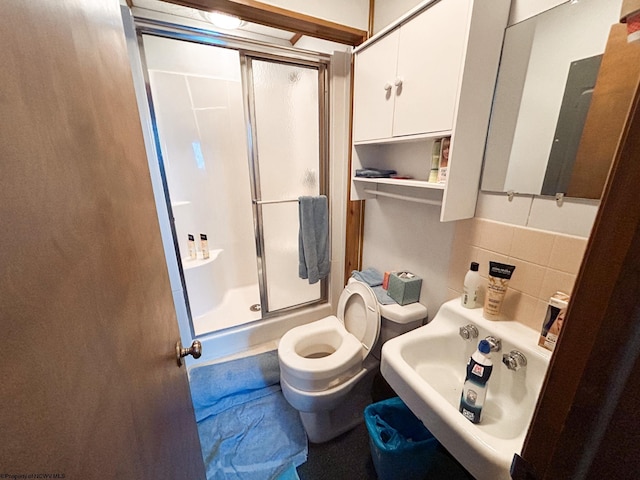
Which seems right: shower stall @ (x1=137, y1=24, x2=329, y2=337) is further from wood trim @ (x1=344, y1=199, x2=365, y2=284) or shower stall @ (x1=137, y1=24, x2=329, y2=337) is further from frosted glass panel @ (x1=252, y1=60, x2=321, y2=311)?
wood trim @ (x1=344, y1=199, x2=365, y2=284)

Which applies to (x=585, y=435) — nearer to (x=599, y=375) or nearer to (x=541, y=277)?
(x=599, y=375)

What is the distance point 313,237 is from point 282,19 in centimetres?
123

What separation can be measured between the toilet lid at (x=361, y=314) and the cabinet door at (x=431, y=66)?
845mm

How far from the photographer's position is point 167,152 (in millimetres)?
2125

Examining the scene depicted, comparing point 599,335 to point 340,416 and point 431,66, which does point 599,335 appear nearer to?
point 431,66

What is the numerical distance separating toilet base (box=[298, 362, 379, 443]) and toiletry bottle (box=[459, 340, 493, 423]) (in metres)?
0.72

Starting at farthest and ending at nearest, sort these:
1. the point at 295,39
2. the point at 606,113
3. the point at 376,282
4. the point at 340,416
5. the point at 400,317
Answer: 1. the point at 295,39
2. the point at 376,282
3. the point at 340,416
4. the point at 400,317
5. the point at 606,113

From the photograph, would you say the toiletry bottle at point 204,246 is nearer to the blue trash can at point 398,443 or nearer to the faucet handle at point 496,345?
the blue trash can at point 398,443

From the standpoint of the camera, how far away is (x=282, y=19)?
128 centimetres

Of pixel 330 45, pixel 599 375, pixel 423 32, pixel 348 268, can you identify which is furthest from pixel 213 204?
pixel 599 375

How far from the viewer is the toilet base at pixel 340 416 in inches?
51.2

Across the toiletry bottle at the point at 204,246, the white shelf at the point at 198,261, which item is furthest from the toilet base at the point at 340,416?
the toiletry bottle at the point at 204,246

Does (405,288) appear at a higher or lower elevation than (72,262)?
lower

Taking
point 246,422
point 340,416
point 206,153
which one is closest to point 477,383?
point 340,416
